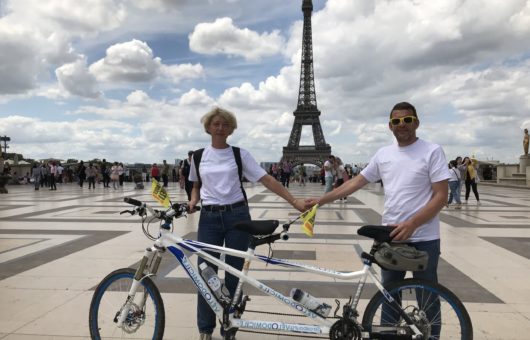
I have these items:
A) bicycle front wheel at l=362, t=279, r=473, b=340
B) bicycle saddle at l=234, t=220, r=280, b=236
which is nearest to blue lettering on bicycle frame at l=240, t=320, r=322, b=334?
bicycle front wheel at l=362, t=279, r=473, b=340

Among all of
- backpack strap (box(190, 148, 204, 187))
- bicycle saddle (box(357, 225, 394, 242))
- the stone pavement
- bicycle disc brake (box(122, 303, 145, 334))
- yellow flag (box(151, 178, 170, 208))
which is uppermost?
backpack strap (box(190, 148, 204, 187))

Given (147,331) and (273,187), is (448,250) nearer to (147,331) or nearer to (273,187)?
(273,187)

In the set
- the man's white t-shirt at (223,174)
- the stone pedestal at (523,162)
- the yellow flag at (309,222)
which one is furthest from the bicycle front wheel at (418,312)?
the stone pedestal at (523,162)

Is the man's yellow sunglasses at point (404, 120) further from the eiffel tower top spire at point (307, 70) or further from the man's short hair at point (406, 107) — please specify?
the eiffel tower top spire at point (307, 70)

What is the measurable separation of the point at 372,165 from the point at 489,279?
2.85 m

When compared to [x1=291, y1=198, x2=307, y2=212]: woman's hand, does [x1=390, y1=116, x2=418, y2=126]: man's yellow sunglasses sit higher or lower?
higher

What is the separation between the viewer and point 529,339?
338 centimetres

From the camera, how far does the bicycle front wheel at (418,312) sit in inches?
106

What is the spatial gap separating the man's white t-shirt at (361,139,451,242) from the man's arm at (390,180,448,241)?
0.22 ft

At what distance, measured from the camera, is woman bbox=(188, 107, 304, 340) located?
342cm

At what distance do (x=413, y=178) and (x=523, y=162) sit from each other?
31636 millimetres

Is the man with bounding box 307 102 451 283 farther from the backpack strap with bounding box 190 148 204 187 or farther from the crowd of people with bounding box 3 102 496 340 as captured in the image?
the backpack strap with bounding box 190 148 204 187

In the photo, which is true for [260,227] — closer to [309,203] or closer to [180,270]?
[309,203]

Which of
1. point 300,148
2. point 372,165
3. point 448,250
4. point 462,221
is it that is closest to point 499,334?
point 372,165
